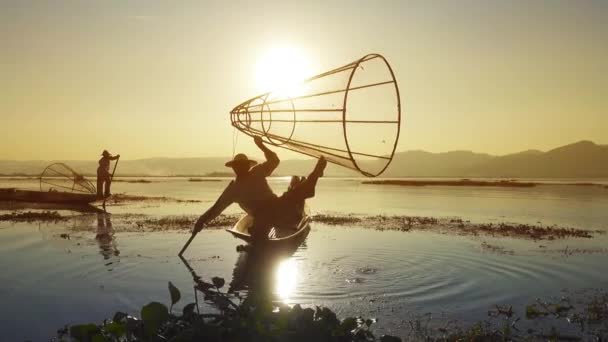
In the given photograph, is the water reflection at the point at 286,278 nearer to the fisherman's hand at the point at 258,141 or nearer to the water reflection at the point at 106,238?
the fisherman's hand at the point at 258,141

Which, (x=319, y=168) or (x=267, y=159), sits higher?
(x=267, y=159)

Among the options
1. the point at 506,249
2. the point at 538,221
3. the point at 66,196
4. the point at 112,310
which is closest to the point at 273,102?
the point at 112,310

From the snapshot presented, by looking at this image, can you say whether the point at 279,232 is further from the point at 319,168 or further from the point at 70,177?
the point at 70,177

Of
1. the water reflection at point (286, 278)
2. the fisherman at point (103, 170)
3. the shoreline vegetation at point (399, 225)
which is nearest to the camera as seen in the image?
the water reflection at point (286, 278)

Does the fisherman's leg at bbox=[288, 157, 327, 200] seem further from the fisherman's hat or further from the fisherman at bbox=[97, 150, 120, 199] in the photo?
the fisherman at bbox=[97, 150, 120, 199]

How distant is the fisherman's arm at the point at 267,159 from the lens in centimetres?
1075

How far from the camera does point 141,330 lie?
4.55 m

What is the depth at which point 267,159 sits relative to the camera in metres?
11.7

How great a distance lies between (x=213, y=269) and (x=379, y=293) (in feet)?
14.7

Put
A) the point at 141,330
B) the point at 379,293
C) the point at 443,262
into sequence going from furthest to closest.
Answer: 1. the point at 443,262
2. the point at 379,293
3. the point at 141,330

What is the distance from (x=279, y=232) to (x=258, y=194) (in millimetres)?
2591

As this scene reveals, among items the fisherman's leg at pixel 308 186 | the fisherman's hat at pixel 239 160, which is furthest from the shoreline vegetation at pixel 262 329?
the fisherman's hat at pixel 239 160

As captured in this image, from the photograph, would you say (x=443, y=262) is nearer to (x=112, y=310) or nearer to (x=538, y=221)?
(x=112, y=310)

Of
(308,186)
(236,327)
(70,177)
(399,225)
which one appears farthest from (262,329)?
(70,177)
